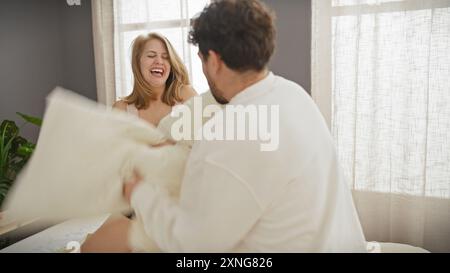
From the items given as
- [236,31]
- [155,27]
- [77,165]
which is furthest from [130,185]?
[155,27]

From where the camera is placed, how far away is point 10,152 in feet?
6.66

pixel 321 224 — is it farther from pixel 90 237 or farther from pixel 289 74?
pixel 289 74

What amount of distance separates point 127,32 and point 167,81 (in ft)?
3.52

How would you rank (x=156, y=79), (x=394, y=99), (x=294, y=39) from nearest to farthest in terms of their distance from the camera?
(x=156, y=79)
(x=394, y=99)
(x=294, y=39)

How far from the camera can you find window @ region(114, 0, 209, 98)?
8.11 feet

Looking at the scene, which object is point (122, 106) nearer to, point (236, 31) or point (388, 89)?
point (236, 31)

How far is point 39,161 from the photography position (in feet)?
2.63

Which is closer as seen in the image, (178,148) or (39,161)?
(39,161)

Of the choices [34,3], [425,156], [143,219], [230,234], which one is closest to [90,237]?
[143,219]

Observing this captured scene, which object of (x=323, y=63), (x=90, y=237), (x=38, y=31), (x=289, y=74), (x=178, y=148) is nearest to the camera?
(x=178, y=148)

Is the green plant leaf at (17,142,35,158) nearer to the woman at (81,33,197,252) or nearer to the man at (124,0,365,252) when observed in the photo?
the woman at (81,33,197,252)

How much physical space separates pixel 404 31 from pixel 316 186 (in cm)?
142

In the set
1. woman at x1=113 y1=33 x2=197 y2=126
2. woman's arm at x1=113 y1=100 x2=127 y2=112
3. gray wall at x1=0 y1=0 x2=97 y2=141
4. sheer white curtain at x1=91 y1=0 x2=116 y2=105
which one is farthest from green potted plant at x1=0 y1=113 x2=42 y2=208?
sheer white curtain at x1=91 y1=0 x2=116 y2=105

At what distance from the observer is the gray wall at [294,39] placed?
218cm
